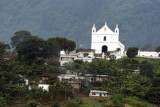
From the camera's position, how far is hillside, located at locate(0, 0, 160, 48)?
136500mm

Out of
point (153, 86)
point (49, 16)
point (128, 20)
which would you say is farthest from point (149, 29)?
point (153, 86)

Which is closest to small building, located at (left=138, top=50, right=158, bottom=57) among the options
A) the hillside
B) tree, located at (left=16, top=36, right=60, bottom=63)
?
tree, located at (left=16, top=36, right=60, bottom=63)

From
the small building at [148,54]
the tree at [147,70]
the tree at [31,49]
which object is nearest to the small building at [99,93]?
the tree at [147,70]

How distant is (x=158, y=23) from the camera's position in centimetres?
15200

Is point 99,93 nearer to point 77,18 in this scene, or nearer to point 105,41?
point 105,41

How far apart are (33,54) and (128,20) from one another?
115 m

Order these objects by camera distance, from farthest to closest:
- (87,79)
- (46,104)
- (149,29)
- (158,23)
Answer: (158,23) < (149,29) < (87,79) < (46,104)

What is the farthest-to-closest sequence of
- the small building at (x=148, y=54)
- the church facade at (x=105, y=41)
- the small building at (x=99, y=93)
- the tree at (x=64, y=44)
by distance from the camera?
the church facade at (x=105, y=41) < the small building at (x=148, y=54) < the tree at (x=64, y=44) < the small building at (x=99, y=93)

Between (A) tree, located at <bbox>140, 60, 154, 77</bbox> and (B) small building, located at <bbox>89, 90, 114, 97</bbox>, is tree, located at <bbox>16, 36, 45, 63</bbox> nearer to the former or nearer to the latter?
(B) small building, located at <bbox>89, 90, 114, 97</bbox>

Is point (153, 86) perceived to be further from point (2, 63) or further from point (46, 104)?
point (2, 63)

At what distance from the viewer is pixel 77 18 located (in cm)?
15488

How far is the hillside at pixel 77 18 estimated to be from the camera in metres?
136

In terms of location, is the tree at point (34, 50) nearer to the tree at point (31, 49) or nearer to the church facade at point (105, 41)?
the tree at point (31, 49)

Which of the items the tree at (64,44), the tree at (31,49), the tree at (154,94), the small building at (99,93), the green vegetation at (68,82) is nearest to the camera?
the green vegetation at (68,82)
